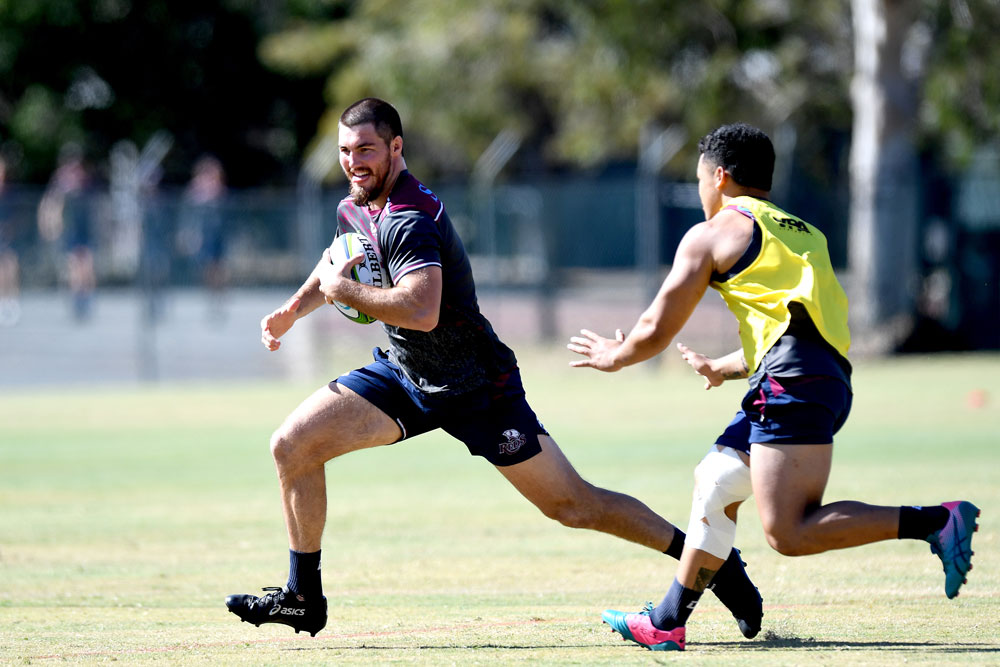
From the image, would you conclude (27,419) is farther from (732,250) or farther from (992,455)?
(732,250)

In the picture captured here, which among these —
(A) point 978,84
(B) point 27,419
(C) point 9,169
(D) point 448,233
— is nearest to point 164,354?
(B) point 27,419

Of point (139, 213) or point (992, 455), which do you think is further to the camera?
point (139, 213)

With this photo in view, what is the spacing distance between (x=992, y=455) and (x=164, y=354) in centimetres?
1351

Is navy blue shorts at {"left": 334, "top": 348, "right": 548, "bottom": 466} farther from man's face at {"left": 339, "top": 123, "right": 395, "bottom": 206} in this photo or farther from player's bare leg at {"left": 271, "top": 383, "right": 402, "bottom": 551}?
→ man's face at {"left": 339, "top": 123, "right": 395, "bottom": 206}

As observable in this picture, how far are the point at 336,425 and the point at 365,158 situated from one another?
1.12m

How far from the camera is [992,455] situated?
38.5 feet

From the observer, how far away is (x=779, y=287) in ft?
17.3

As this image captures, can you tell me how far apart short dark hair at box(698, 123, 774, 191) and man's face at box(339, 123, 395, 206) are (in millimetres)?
1355

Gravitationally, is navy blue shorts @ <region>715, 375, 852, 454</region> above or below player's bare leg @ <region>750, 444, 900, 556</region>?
above

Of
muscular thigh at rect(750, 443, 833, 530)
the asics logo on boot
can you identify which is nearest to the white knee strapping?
muscular thigh at rect(750, 443, 833, 530)

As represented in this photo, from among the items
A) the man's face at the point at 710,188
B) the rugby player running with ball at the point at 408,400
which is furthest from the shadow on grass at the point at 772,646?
the man's face at the point at 710,188

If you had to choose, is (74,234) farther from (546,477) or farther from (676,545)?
(676,545)

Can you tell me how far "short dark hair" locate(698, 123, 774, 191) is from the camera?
214 inches

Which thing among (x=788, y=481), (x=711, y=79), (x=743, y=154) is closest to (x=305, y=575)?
(x=788, y=481)
